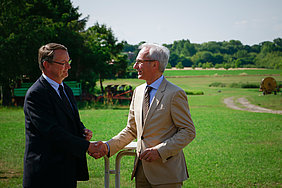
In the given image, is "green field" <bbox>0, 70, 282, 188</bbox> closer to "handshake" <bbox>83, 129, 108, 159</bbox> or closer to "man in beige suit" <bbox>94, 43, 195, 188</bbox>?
"handshake" <bbox>83, 129, 108, 159</bbox>

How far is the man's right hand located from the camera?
108 inches

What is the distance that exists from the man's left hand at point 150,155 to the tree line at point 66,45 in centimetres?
1860

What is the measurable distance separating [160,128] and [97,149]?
0.70 metres

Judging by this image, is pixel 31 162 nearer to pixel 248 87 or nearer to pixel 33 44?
pixel 33 44

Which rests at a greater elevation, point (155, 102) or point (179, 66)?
point (179, 66)

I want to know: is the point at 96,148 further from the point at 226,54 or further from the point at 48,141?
the point at 226,54

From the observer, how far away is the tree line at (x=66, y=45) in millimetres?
19656

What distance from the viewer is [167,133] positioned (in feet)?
8.41

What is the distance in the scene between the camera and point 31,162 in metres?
2.33

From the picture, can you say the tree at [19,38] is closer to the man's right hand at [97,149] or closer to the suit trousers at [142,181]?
the man's right hand at [97,149]

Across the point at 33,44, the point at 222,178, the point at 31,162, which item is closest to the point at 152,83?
the point at 31,162

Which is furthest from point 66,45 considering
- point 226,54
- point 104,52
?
point 226,54

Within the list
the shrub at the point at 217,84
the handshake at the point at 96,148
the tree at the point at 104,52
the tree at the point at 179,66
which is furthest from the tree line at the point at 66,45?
the handshake at the point at 96,148

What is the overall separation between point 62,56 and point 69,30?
22871mm
